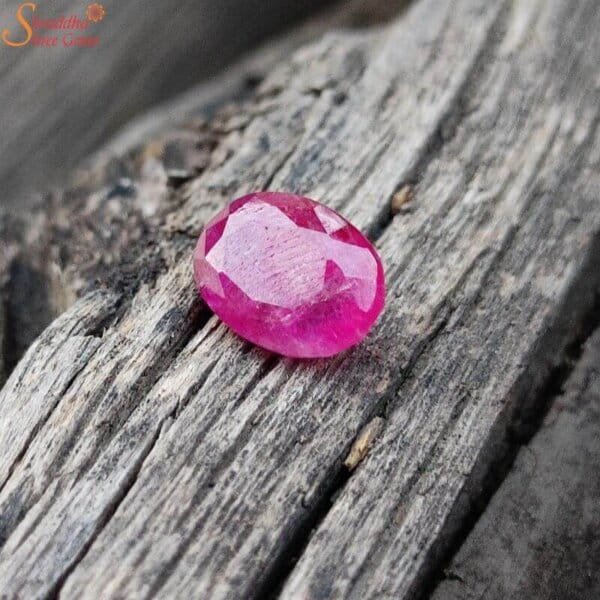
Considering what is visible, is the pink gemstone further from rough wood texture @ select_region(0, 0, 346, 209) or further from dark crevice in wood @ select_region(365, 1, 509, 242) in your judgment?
rough wood texture @ select_region(0, 0, 346, 209)

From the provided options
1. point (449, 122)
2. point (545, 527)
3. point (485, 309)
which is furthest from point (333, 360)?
point (449, 122)

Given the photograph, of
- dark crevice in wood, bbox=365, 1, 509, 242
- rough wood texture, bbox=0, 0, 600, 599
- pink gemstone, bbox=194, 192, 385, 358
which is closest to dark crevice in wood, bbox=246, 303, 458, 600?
rough wood texture, bbox=0, 0, 600, 599

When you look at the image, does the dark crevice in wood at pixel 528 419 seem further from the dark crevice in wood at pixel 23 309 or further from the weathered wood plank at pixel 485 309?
the dark crevice in wood at pixel 23 309

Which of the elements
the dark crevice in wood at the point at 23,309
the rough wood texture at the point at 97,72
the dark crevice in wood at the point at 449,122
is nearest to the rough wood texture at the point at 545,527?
the dark crevice in wood at the point at 449,122

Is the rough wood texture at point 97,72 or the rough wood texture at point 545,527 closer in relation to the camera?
the rough wood texture at point 545,527

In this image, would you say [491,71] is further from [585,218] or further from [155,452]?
[155,452]

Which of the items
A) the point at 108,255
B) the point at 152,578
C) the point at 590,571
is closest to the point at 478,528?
the point at 590,571

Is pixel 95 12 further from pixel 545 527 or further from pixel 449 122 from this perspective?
pixel 545 527
